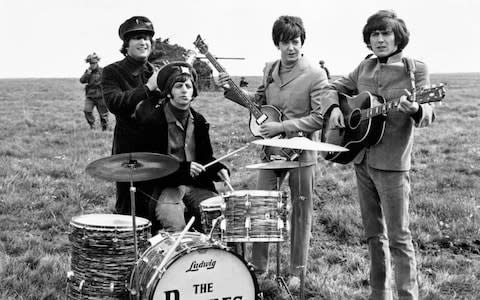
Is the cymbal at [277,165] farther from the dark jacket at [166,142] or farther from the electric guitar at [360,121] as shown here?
the dark jacket at [166,142]

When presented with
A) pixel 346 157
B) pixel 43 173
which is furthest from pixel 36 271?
pixel 43 173

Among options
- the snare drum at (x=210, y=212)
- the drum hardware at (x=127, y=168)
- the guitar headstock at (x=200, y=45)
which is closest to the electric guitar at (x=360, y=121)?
the snare drum at (x=210, y=212)

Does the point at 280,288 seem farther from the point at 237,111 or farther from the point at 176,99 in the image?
the point at 237,111

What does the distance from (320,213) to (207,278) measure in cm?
366

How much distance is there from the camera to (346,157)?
14.9 ft

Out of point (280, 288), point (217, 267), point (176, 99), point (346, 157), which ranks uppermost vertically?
point (176, 99)

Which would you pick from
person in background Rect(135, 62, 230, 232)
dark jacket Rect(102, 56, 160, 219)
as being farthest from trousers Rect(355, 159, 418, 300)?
dark jacket Rect(102, 56, 160, 219)

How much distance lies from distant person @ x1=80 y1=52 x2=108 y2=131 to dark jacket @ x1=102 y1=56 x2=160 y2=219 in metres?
9.44

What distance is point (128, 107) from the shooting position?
5.47 meters

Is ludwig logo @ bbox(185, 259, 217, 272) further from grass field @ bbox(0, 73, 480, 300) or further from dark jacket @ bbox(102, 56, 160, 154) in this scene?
dark jacket @ bbox(102, 56, 160, 154)

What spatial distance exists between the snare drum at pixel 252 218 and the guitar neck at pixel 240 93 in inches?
46.4

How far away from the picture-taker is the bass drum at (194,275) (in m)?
3.92

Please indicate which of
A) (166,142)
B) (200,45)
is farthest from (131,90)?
(200,45)

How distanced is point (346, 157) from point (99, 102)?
1182 centimetres
